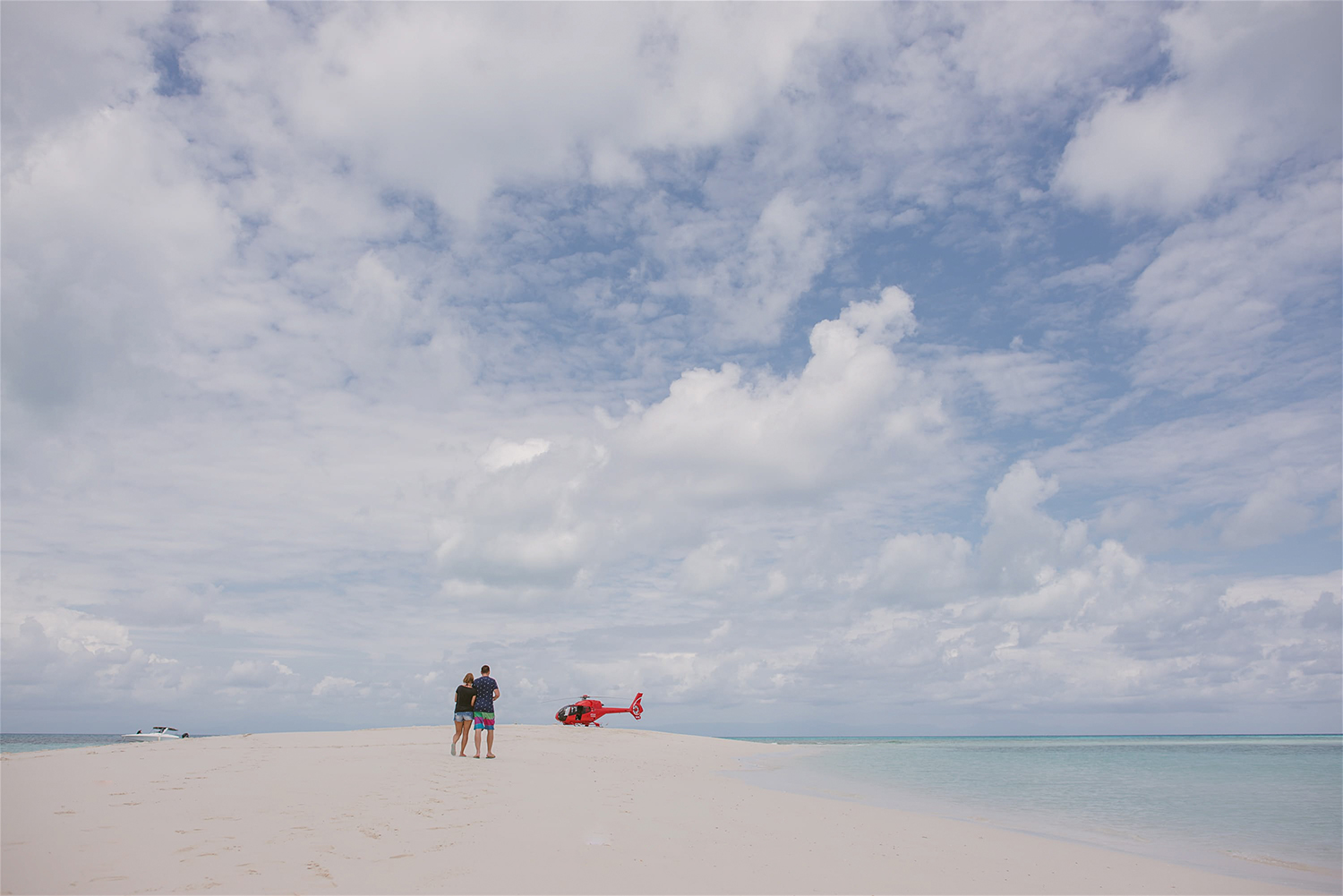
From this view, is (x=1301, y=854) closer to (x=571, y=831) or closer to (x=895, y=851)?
(x=895, y=851)

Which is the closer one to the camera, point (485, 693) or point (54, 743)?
point (485, 693)

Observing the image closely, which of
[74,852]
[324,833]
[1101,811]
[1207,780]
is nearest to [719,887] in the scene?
[324,833]

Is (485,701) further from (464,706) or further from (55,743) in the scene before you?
(55,743)

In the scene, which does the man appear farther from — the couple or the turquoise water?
the turquoise water

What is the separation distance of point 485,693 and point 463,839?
39.5ft

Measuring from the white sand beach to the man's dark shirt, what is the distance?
8.02 ft

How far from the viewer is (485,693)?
22.3 meters

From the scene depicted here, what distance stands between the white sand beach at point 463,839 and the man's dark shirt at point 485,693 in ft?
8.02

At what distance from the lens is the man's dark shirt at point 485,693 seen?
22.2m

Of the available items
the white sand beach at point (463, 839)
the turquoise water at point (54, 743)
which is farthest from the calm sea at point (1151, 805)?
the turquoise water at point (54, 743)

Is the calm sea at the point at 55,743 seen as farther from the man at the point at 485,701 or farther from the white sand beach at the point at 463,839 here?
the white sand beach at the point at 463,839

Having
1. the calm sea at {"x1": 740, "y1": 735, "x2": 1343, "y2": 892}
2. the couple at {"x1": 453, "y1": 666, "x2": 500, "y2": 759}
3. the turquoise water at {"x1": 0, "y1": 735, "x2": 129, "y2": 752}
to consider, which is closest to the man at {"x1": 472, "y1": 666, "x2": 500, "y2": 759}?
the couple at {"x1": 453, "y1": 666, "x2": 500, "y2": 759}

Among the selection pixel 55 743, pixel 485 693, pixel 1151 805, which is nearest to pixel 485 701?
pixel 485 693

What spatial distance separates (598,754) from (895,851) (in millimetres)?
18928
